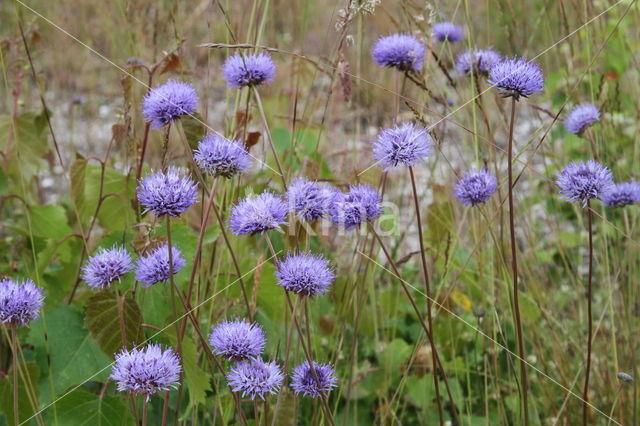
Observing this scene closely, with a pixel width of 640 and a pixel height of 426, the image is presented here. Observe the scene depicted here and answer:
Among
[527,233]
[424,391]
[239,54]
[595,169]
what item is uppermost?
[239,54]

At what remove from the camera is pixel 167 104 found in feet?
3.81

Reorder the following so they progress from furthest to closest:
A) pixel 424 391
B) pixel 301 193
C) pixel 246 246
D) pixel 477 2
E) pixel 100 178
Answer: pixel 477 2, pixel 246 246, pixel 424 391, pixel 100 178, pixel 301 193

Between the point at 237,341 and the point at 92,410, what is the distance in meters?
0.46

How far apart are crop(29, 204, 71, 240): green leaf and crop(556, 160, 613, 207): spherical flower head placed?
3.71 feet

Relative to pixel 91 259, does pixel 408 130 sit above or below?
above

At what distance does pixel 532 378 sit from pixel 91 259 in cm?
120

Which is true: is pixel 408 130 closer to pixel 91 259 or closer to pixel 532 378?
pixel 91 259

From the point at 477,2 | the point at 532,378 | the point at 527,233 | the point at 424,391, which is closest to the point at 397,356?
the point at 424,391

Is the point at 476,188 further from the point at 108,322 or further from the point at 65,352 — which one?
the point at 65,352

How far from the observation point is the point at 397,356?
1.79 m

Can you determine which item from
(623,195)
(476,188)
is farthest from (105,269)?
(623,195)

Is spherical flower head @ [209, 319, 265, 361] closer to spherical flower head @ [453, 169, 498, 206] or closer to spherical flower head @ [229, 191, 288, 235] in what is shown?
spherical flower head @ [229, 191, 288, 235]

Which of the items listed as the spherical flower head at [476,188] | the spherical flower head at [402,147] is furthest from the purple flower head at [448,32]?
the spherical flower head at [402,147]

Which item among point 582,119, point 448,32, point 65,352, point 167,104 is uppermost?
point 448,32
